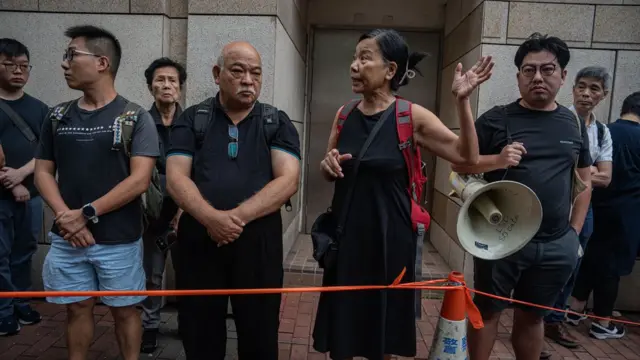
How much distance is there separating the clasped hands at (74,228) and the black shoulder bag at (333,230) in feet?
4.28

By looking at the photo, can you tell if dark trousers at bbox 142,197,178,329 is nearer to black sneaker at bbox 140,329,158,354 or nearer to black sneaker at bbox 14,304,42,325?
black sneaker at bbox 140,329,158,354

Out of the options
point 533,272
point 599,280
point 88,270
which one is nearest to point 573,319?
point 599,280

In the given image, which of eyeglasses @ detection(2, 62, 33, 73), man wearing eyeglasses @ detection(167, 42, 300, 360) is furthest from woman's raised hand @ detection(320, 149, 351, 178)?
eyeglasses @ detection(2, 62, 33, 73)

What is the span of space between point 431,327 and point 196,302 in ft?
8.02

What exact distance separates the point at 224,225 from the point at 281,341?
1861mm

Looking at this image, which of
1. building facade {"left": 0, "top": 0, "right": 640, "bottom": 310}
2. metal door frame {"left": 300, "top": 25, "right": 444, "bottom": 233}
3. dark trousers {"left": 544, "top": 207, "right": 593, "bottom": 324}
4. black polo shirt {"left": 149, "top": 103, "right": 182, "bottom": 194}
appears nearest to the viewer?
black polo shirt {"left": 149, "top": 103, "right": 182, "bottom": 194}

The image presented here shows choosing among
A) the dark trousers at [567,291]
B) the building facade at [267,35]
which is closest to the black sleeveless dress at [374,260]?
the building facade at [267,35]

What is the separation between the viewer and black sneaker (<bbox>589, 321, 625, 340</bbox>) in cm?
403

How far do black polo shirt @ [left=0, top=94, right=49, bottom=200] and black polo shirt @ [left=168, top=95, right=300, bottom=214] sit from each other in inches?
79.6

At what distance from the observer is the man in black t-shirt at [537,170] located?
2.67 meters

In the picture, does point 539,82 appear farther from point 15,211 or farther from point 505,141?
point 15,211

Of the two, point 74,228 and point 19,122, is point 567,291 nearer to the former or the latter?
point 74,228

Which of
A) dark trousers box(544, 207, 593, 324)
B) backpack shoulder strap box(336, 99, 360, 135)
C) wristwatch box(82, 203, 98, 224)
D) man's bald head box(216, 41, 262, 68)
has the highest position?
man's bald head box(216, 41, 262, 68)

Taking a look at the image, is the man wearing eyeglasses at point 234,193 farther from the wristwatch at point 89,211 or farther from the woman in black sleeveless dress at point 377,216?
the wristwatch at point 89,211
